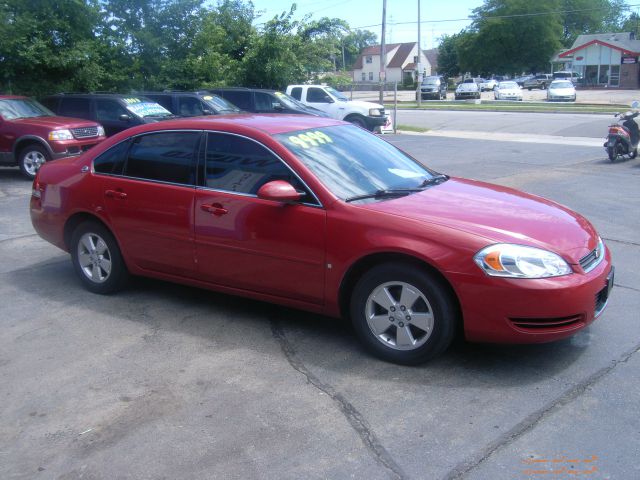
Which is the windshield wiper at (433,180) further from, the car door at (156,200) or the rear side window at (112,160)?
the rear side window at (112,160)

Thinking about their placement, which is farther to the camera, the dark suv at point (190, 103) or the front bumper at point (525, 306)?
the dark suv at point (190, 103)

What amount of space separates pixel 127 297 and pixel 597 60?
7366 cm

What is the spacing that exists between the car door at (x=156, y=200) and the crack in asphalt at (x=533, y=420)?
112 inches

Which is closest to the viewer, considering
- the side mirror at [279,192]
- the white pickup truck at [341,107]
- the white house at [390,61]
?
the side mirror at [279,192]

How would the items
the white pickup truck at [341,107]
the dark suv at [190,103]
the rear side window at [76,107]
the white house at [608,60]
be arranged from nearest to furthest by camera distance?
1. the rear side window at [76,107]
2. the dark suv at [190,103]
3. the white pickup truck at [341,107]
4. the white house at [608,60]

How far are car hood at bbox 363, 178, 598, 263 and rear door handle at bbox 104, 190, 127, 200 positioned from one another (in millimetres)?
2276

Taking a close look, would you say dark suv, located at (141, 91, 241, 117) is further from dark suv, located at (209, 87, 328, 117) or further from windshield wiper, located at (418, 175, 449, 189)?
windshield wiper, located at (418, 175, 449, 189)

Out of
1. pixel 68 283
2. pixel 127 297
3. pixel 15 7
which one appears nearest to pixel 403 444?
pixel 127 297

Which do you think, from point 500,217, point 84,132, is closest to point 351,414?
point 500,217

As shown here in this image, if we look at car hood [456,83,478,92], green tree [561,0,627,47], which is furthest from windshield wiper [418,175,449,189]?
green tree [561,0,627,47]

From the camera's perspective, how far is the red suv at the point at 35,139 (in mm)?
13164

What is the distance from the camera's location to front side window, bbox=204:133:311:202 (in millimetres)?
4918

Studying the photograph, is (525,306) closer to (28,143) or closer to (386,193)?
(386,193)

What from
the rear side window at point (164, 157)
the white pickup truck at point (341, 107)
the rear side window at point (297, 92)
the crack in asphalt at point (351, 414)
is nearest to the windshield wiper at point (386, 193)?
the crack in asphalt at point (351, 414)
